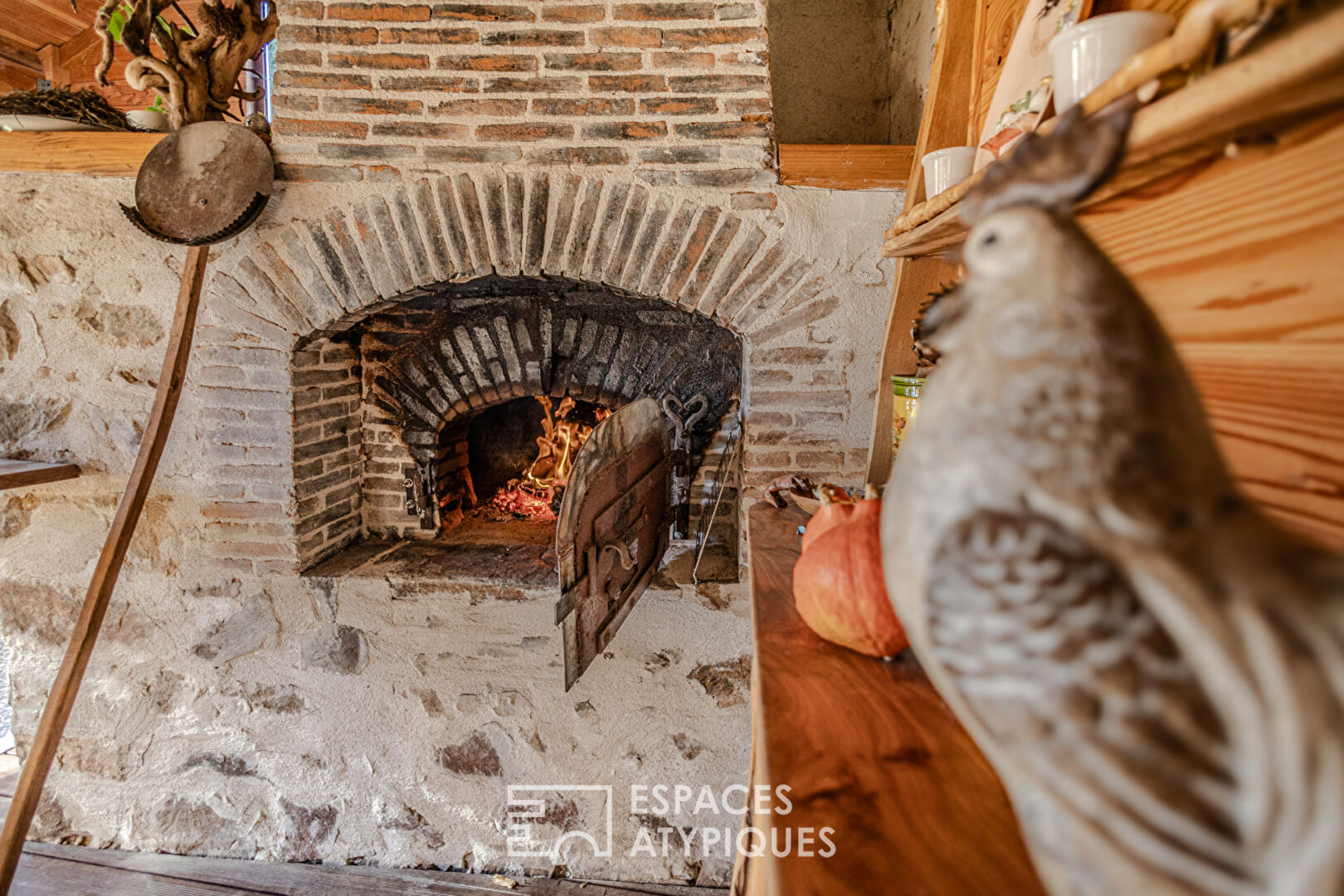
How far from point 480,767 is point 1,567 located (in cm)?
179

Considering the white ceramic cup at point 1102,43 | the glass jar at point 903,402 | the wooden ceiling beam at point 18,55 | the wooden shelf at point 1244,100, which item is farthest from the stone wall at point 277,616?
the wooden ceiling beam at point 18,55

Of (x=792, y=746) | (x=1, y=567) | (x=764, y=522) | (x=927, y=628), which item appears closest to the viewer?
(x=927, y=628)

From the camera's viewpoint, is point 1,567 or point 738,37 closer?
point 738,37

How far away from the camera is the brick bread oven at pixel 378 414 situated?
1736 mm

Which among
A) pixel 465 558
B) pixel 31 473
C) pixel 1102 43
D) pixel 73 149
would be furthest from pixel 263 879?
pixel 1102 43

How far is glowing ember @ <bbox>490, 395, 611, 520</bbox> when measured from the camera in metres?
2.55

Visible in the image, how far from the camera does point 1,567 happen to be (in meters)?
2.09

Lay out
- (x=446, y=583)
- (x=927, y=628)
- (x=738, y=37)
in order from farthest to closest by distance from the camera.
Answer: (x=446, y=583)
(x=738, y=37)
(x=927, y=628)

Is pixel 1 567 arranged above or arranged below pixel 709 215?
below

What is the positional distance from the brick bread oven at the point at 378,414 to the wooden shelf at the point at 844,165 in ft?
0.15

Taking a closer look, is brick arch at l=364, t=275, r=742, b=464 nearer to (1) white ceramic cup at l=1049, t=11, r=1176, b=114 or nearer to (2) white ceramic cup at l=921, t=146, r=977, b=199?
(2) white ceramic cup at l=921, t=146, r=977, b=199

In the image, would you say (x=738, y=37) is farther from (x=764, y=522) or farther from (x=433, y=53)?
(x=764, y=522)

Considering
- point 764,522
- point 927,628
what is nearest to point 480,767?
point 764,522

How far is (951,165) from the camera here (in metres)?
0.87
